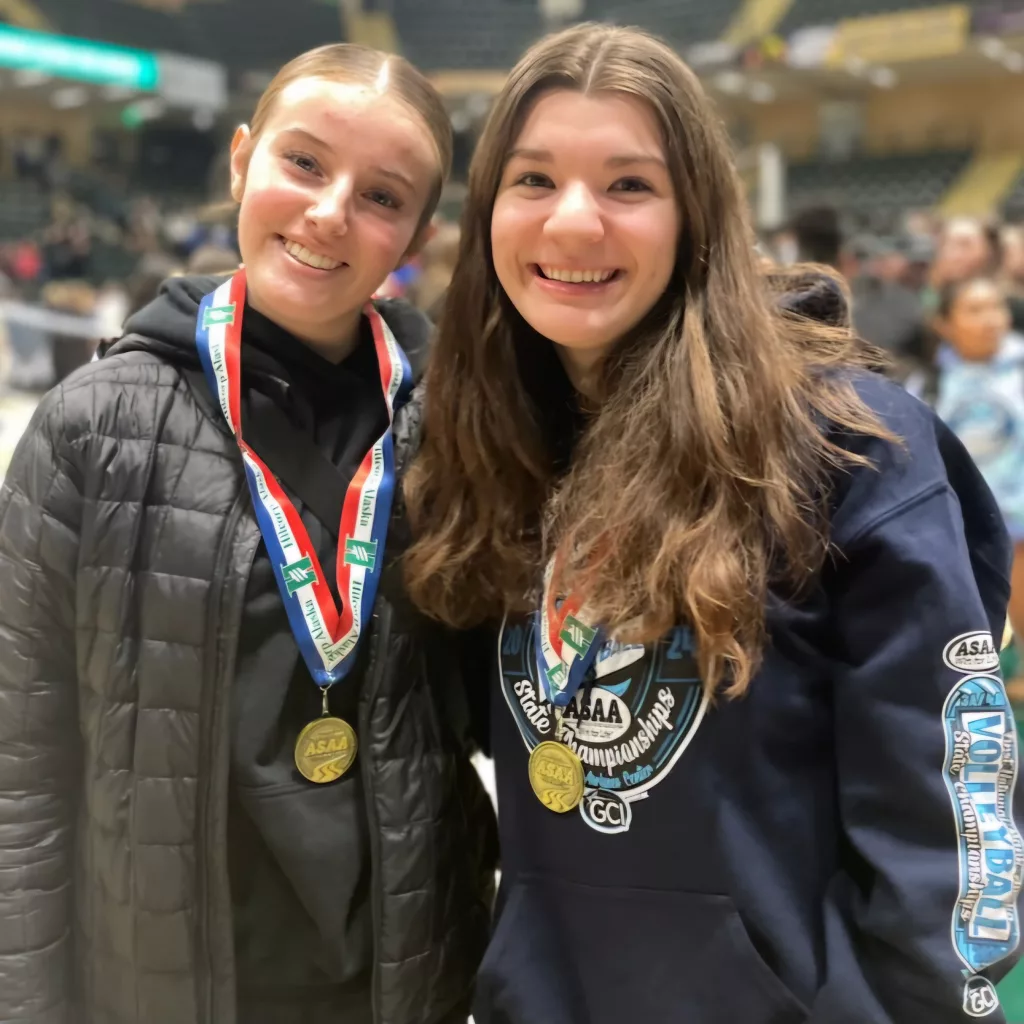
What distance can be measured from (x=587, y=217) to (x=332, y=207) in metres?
0.34

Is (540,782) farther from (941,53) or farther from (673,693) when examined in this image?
(941,53)

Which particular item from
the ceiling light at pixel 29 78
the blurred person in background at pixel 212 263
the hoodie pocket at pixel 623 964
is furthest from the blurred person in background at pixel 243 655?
the ceiling light at pixel 29 78

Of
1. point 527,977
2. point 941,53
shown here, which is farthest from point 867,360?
point 941,53

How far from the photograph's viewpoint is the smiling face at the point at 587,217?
1054mm

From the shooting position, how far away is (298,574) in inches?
46.4

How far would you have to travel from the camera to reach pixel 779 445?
103 centimetres

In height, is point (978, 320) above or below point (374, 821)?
above

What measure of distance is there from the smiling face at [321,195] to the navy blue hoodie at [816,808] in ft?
1.68

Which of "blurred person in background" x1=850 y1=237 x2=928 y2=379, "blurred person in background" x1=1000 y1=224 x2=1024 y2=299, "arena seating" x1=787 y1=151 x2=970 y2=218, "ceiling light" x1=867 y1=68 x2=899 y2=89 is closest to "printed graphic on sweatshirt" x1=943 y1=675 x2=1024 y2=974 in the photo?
"blurred person in background" x1=850 y1=237 x2=928 y2=379

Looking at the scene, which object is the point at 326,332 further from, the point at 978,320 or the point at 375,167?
the point at 978,320

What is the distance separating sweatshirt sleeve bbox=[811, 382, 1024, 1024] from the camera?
0.94 metres

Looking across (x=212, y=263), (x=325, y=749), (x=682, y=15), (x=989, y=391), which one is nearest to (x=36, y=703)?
(x=325, y=749)

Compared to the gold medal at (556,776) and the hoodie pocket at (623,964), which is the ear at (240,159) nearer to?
the gold medal at (556,776)

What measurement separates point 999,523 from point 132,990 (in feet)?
3.94
